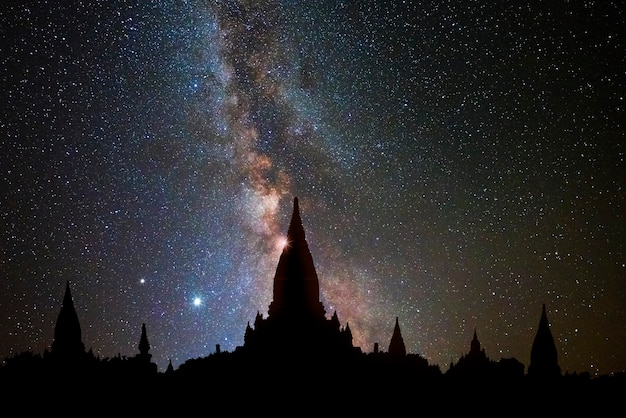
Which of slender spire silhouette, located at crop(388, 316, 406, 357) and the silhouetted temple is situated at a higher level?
slender spire silhouette, located at crop(388, 316, 406, 357)

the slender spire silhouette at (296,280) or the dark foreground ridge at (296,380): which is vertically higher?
the slender spire silhouette at (296,280)

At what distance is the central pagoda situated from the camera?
135ft

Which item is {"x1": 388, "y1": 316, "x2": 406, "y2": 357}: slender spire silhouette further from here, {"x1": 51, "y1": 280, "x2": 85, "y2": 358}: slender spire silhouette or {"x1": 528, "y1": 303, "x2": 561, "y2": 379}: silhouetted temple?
{"x1": 51, "y1": 280, "x2": 85, "y2": 358}: slender spire silhouette

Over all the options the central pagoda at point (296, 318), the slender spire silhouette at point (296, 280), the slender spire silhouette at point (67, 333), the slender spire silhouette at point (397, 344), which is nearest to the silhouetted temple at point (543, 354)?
the slender spire silhouette at point (397, 344)

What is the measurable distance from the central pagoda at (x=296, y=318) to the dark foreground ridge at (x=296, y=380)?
10 centimetres

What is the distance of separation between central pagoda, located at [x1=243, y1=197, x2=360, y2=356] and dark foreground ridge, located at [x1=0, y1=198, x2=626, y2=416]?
10 centimetres

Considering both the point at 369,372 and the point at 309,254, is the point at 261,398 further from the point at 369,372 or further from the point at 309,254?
the point at 309,254

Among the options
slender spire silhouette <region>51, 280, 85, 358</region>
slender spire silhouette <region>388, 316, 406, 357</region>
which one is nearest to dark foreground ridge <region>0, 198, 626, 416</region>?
slender spire silhouette <region>51, 280, 85, 358</region>

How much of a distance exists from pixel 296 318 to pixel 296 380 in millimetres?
6503

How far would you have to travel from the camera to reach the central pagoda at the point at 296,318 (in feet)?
135

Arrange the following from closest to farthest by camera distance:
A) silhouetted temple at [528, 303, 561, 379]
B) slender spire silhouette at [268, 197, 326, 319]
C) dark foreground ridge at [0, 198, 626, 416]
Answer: dark foreground ridge at [0, 198, 626, 416]
silhouetted temple at [528, 303, 561, 379]
slender spire silhouette at [268, 197, 326, 319]

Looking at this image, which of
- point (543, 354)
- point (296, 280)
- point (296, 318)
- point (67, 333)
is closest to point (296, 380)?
point (296, 318)

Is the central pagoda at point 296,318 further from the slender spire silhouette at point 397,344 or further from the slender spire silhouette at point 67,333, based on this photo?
the slender spire silhouette at point 67,333

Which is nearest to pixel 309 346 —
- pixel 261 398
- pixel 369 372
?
pixel 369 372
